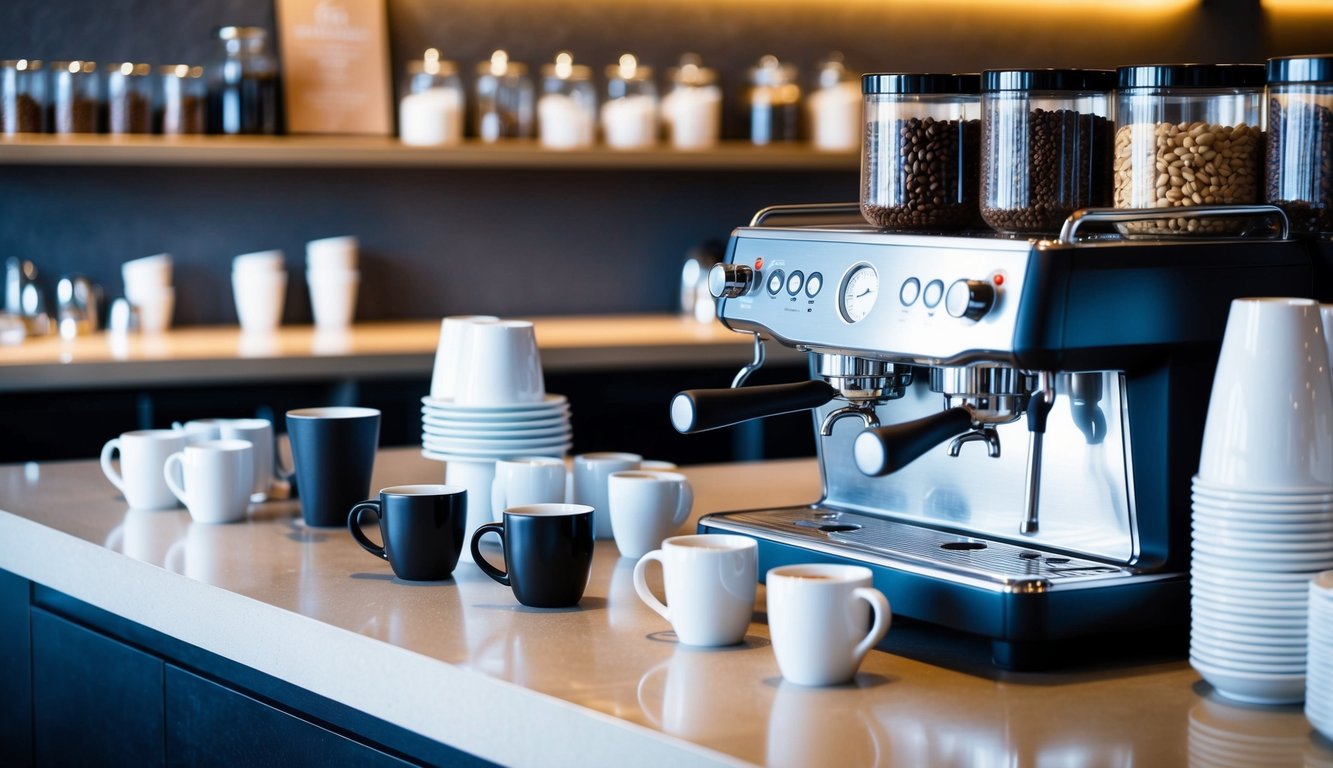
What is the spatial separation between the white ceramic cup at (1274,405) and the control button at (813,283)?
348 mm

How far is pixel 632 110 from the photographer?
377 centimetres

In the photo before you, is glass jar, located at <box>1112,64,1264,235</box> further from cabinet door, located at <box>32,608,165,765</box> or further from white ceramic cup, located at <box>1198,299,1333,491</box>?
cabinet door, located at <box>32,608,165,765</box>

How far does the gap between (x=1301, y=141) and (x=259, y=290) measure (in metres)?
2.75

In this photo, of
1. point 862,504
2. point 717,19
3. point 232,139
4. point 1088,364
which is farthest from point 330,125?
point 1088,364

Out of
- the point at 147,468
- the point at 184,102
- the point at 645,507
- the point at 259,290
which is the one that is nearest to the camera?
the point at 645,507

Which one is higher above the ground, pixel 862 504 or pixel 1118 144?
pixel 1118 144

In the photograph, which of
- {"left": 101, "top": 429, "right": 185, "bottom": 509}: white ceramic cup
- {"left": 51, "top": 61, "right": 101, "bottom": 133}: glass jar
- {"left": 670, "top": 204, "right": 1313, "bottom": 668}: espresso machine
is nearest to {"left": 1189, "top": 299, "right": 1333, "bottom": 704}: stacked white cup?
{"left": 670, "top": 204, "right": 1313, "bottom": 668}: espresso machine

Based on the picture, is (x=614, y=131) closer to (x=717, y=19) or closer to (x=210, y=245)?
(x=717, y=19)

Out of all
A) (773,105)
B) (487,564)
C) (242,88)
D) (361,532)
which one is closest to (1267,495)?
(487,564)

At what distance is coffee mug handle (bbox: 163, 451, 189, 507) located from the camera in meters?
1.57

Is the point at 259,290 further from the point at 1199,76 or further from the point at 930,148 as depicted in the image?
the point at 1199,76

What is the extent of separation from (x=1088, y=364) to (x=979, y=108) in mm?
292

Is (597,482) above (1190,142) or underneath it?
underneath

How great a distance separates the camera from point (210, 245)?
146 inches
